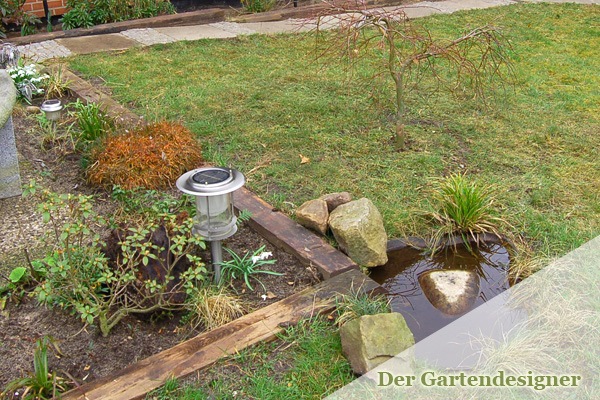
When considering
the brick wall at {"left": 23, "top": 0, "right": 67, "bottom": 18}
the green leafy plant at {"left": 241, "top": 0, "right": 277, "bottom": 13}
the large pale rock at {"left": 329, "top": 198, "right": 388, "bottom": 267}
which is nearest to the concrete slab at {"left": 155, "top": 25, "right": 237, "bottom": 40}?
the green leafy plant at {"left": 241, "top": 0, "right": 277, "bottom": 13}

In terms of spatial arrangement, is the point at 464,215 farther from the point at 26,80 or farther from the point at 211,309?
the point at 26,80

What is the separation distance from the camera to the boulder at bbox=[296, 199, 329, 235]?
3797 millimetres

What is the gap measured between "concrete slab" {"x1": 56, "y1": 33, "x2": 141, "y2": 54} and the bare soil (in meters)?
4.03

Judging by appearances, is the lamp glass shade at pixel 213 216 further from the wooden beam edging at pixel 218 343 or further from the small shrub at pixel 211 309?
the wooden beam edging at pixel 218 343

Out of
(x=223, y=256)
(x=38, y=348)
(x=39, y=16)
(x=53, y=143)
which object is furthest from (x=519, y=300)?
(x=39, y=16)

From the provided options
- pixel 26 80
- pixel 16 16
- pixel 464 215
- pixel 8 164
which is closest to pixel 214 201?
pixel 464 215

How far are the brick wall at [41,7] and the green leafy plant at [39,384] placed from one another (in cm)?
753

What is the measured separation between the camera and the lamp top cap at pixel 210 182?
3160 millimetres

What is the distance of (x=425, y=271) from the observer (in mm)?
3785

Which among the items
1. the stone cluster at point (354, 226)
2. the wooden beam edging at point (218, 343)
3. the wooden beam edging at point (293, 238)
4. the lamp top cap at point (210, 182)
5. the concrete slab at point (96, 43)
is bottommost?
the wooden beam edging at point (218, 343)

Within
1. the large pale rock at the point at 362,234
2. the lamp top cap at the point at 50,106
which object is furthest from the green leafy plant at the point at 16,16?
the large pale rock at the point at 362,234

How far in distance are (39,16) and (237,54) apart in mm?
3374

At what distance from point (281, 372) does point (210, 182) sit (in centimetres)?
97

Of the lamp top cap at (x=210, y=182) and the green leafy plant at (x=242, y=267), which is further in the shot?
the green leafy plant at (x=242, y=267)
